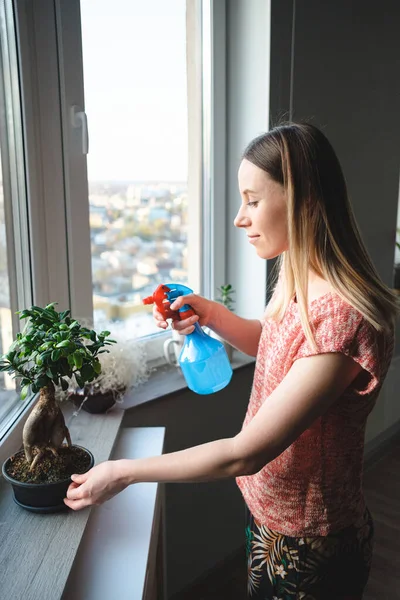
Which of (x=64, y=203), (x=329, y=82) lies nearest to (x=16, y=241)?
(x=64, y=203)

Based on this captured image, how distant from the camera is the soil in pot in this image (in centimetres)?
88

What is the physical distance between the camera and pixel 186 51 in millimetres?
1678

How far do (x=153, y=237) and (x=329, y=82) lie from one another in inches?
35.6

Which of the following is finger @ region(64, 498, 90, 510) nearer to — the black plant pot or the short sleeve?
the black plant pot

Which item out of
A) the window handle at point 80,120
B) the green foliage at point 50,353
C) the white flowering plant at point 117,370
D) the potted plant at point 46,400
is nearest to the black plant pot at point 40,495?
the potted plant at point 46,400

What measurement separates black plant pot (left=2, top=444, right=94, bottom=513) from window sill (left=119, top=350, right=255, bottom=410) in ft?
1.60

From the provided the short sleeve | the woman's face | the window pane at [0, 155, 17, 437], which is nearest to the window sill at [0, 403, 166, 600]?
the window pane at [0, 155, 17, 437]

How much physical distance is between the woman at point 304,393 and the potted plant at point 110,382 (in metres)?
0.32

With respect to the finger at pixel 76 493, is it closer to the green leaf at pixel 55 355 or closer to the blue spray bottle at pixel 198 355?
the green leaf at pixel 55 355

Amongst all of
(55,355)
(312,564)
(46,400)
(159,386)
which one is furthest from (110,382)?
(312,564)

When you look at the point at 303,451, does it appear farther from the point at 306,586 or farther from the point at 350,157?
the point at 350,157

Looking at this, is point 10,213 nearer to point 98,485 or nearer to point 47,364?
point 47,364

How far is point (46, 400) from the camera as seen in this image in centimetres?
92

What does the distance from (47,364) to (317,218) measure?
50 centimetres
